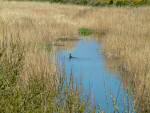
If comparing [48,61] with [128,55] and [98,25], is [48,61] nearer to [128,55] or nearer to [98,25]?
[128,55]

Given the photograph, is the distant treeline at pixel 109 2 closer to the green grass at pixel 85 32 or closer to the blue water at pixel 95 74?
the green grass at pixel 85 32

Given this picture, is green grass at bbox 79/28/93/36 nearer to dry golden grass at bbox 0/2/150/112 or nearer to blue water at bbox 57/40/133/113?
dry golden grass at bbox 0/2/150/112

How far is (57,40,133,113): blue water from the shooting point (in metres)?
9.51

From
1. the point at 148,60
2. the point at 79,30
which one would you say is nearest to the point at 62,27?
the point at 79,30

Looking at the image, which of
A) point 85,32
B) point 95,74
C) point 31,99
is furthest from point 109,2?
point 31,99

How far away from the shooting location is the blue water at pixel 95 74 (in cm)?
951

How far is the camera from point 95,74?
43.3 feet

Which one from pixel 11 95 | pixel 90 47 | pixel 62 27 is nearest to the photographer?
pixel 11 95

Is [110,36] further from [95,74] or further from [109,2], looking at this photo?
[109,2]

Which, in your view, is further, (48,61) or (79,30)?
(79,30)

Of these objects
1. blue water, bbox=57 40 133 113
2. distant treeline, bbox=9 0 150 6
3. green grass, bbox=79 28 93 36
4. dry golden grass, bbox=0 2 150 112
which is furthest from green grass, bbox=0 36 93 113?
distant treeline, bbox=9 0 150 6

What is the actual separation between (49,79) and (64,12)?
22.3 meters

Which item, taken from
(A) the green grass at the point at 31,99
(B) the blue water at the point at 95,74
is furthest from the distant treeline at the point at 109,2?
(A) the green grass at the point at 31,99

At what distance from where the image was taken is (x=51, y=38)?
19.0m
